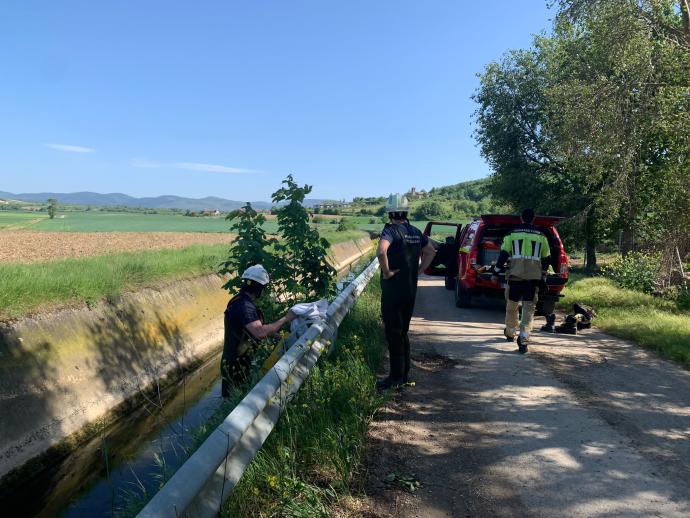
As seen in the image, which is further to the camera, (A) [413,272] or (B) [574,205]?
(B) [574,205]

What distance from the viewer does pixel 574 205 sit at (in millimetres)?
20906

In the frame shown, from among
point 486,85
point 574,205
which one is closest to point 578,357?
point 574,205

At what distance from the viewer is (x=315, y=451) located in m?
3.44

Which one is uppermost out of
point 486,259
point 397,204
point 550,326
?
point 397,204

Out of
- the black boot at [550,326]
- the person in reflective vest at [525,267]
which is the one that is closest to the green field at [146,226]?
the black boot at [550,326]

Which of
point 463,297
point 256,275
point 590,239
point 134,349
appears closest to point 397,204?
point 256,275

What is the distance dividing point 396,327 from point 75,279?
5897mm

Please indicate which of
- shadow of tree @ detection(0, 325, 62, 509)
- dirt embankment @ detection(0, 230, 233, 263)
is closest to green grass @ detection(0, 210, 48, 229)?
dirt embankment @ detection(0, 230, 233, 263)

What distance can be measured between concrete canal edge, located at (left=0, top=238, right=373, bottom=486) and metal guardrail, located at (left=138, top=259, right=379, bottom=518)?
357 cm

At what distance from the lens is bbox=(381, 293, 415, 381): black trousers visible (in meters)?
5.20

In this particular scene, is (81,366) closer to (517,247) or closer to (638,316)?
(517,247)

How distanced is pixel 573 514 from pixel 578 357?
437 centimetres

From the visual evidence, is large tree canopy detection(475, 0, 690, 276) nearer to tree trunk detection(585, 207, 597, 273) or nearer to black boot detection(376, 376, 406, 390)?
tree trunk detection(585, 207, 597, 273)

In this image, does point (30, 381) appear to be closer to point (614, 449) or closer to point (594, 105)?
point (614, 449)
